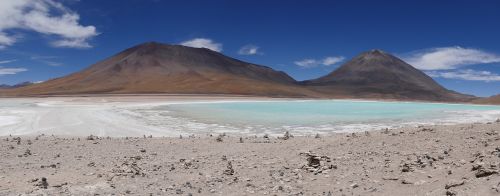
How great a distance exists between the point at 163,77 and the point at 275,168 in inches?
5658

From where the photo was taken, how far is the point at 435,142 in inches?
353

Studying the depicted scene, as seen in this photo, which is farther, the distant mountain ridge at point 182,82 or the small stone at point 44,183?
the distant mountain ridge at point 182,82

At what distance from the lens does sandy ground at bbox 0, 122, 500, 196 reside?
6.38 meters

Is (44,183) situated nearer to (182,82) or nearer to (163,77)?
(182,82)

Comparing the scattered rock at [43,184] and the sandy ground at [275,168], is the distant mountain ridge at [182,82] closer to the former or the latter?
the sandy ground at [275,168]

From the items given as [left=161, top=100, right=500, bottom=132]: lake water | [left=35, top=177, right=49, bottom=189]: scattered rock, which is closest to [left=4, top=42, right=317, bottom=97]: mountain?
[left=161, top=100, right=500, bottom=132]: lake water

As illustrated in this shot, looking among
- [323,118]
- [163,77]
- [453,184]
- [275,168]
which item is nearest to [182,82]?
[163,77]

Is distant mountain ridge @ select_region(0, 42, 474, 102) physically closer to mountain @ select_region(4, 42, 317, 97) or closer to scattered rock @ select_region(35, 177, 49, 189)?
mountain @ select_region(4, 42, 317, 97)

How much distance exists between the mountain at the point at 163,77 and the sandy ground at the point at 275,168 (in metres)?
100

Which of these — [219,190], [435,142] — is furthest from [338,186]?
[435,142]

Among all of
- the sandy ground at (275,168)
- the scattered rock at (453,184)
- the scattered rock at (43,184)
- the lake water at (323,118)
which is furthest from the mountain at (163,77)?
the scattered rock at (453,184)

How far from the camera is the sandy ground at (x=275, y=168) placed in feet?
20.9

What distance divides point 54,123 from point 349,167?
14.5 meters

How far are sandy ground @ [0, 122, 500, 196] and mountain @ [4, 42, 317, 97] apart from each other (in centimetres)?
10023
